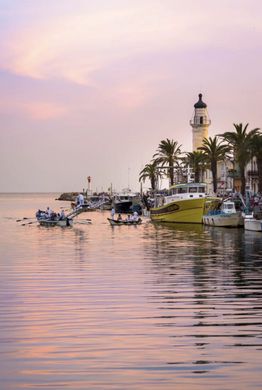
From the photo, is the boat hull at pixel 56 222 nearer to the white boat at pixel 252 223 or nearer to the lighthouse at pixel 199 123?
the white boat at pixel 252 223

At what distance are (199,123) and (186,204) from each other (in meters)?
63.4

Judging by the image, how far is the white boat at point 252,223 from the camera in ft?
201

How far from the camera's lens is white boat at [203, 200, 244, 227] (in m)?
70.5

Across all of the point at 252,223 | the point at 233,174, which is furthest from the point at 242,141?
the point at 233,174

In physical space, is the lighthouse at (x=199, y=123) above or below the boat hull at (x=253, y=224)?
above

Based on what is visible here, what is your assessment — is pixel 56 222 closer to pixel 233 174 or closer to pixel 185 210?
pixel 185 210

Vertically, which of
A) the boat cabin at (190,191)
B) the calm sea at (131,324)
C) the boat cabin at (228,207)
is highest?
the boat cabin at (190,191)

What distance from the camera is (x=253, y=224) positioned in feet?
207

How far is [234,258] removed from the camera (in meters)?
37.7

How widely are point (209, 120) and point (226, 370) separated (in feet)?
436

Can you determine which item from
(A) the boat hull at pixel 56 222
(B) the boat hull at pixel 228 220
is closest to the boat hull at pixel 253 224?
(B) the boat hull at pixel 228 220

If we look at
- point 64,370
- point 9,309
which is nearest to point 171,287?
point 9,309

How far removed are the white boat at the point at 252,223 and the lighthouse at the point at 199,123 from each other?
74.4 metres

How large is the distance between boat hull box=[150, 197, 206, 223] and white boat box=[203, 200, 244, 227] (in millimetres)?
2788
